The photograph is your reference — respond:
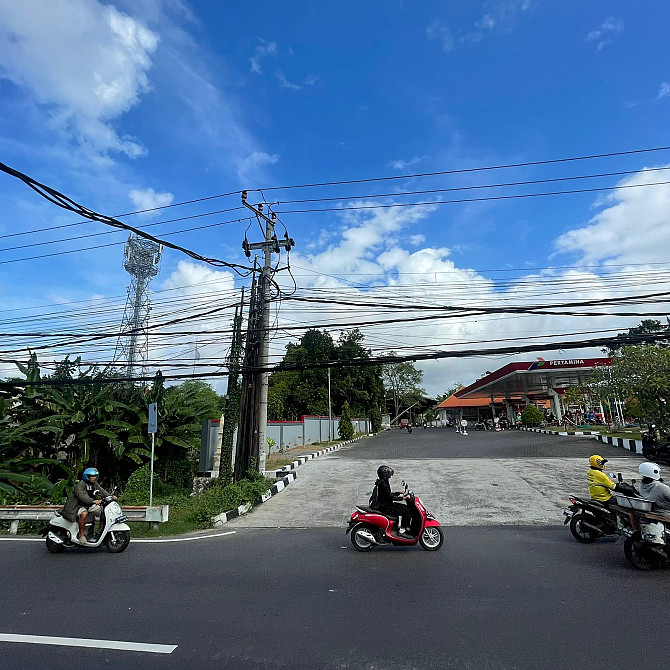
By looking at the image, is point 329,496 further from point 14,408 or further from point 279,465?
point 14,408

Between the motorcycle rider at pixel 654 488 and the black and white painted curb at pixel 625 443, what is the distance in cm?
1285

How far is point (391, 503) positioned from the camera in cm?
685

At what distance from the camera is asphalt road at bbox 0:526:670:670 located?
347 cm

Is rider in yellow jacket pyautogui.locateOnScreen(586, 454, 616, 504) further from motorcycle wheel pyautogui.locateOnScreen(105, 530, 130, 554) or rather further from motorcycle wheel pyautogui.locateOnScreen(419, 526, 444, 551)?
motorcycle wheel pyautogui.locateOnScreen(105, 530, 130, 554)

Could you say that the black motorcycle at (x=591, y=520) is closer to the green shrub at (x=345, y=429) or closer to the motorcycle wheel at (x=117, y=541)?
the motorcycle wheel at (x=117, y=541)

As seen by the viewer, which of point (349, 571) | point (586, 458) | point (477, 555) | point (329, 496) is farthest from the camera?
point (586, 458)

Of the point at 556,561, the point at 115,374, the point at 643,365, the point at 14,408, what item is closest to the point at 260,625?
the point at 556,561

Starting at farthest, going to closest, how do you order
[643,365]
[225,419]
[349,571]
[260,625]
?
[643,365], [225,419], [349,571], [260,625]

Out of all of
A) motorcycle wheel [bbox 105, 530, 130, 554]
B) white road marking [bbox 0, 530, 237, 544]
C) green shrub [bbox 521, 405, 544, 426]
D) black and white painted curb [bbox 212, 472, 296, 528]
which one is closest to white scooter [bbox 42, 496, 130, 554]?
motorcycle wheel [bbox 105, 530, 130, 554]

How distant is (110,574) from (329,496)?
6204mm

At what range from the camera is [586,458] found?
1577cm

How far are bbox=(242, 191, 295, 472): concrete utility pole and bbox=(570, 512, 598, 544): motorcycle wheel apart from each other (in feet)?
23.6

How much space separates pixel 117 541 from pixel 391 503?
4.18m

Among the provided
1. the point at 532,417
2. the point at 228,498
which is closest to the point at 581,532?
the point at 228,498
